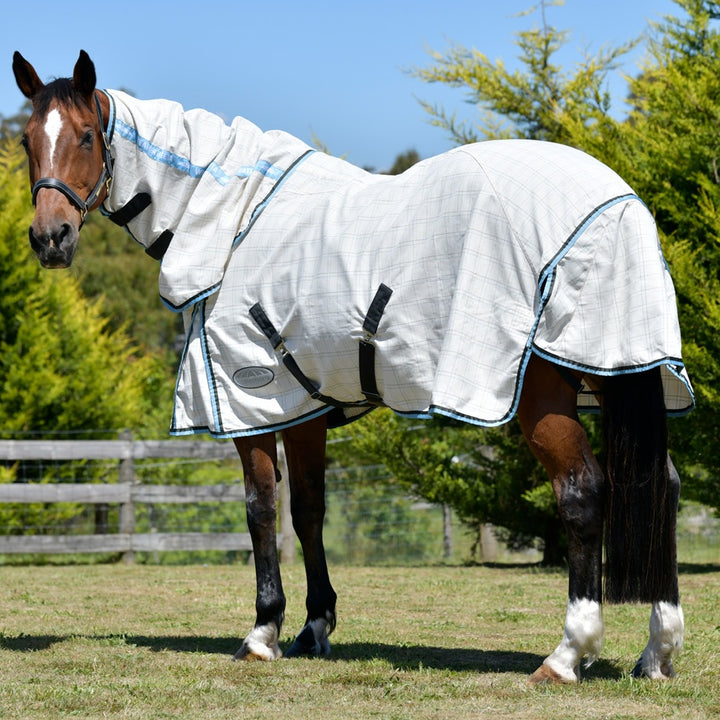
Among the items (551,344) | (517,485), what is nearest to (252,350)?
(551,344)

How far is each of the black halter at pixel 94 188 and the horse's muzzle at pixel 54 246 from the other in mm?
146

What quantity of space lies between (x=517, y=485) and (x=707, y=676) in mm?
5753

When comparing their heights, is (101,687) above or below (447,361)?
below

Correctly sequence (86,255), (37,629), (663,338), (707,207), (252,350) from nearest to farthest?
(663,338) < (252,350) < (37,629) < (707,207) < (86,255)

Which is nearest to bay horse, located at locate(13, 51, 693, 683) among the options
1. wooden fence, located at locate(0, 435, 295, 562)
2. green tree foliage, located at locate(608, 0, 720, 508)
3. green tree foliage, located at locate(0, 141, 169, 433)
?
green tree foliage, located at locate(608, 0, 720, 508)

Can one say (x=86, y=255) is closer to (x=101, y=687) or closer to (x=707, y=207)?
(x=707, y=207)

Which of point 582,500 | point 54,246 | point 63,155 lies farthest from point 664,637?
point 63,155

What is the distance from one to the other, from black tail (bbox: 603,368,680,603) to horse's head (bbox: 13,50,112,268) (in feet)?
7.54

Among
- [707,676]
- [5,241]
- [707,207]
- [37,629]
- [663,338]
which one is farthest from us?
[5,241]

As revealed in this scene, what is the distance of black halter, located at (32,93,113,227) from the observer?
4.21m

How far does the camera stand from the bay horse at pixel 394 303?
352 centimetres

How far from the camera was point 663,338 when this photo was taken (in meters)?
3.42

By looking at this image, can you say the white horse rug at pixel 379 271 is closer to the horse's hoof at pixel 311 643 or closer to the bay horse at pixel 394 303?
the bay horse at pixel 394 303

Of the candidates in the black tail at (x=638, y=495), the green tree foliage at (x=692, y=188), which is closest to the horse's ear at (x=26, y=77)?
the black tail at (x=638, y=495)
